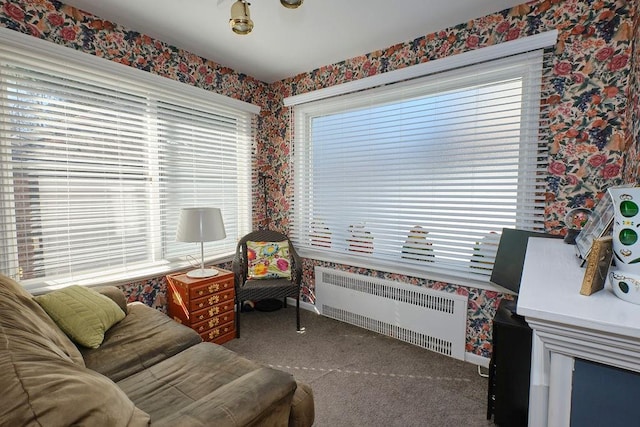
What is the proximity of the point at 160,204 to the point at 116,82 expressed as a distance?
1.03 metres

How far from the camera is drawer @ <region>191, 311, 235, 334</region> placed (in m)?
2.56

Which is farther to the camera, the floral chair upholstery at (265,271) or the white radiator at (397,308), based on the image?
the floral chair upholstery at (265,271)

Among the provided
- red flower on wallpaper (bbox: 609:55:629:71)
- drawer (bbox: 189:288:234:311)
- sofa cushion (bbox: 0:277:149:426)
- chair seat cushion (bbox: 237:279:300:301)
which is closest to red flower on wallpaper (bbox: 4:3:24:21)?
sofa cushion (bbox: 0:277:149:426)

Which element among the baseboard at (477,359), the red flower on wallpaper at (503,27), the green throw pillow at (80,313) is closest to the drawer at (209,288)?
the green throw pillow at (80,313)

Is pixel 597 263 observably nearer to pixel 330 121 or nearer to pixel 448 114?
pixel 448 114

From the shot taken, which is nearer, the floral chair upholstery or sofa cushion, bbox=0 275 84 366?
sofa cushion, bbox=0 275 84 366

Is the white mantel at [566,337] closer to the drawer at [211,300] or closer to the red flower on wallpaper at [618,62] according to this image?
the red flower on wallpaper at [618,62]

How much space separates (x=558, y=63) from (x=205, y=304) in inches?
124

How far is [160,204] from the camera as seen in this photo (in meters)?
2.80

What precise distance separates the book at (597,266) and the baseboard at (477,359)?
1961 mm

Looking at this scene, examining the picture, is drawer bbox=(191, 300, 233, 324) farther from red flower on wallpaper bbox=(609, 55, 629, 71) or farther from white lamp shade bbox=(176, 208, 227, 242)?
red flower on wallpaper bbox=(609, 55, 629, 71)

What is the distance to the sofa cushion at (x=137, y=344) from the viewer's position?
165 centimetres

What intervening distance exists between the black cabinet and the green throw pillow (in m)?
2.26

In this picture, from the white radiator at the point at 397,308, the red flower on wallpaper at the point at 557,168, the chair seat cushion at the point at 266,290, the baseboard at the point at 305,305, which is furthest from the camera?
the baseboard at the point at 305,305
